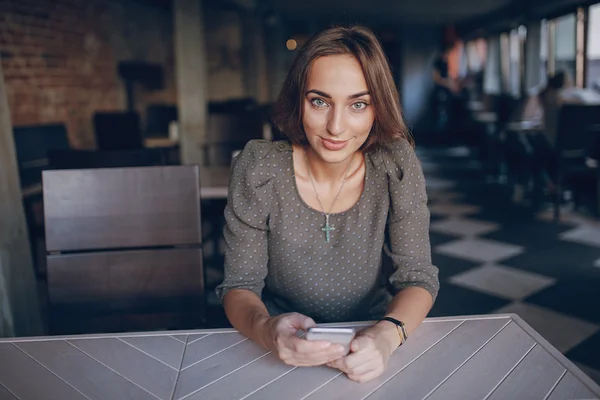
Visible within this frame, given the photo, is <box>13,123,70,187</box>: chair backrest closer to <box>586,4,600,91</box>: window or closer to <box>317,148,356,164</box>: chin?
<box>317,148,356,164</box>: chin

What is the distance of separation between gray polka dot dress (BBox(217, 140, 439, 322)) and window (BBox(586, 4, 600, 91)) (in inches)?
302

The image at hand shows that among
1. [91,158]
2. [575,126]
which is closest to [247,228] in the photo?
[91,158]

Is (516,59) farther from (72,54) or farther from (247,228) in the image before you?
(247,228)

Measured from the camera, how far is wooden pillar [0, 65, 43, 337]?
191 centimetres

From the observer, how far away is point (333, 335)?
0.93 metres

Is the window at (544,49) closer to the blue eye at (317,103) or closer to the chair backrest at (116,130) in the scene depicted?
the chair backrest at (116,130)

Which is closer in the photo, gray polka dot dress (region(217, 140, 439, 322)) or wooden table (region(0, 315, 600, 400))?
wooden table (region(0, 315, 600, 400))

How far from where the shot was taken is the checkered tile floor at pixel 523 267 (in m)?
2.73

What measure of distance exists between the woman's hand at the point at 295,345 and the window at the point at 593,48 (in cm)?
817

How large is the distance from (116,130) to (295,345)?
14.5 feet

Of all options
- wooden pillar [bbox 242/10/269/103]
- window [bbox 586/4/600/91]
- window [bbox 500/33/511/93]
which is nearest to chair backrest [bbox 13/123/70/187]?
wooden pillar [bbox 242/10/269/103]

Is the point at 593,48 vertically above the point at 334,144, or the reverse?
the point at 593,48

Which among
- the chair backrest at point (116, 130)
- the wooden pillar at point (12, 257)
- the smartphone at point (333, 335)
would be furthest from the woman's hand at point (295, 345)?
the chair backrest at point (116, 130)

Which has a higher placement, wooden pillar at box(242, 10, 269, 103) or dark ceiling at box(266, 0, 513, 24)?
dark ceiling at box(266, 0, 513, 24)
